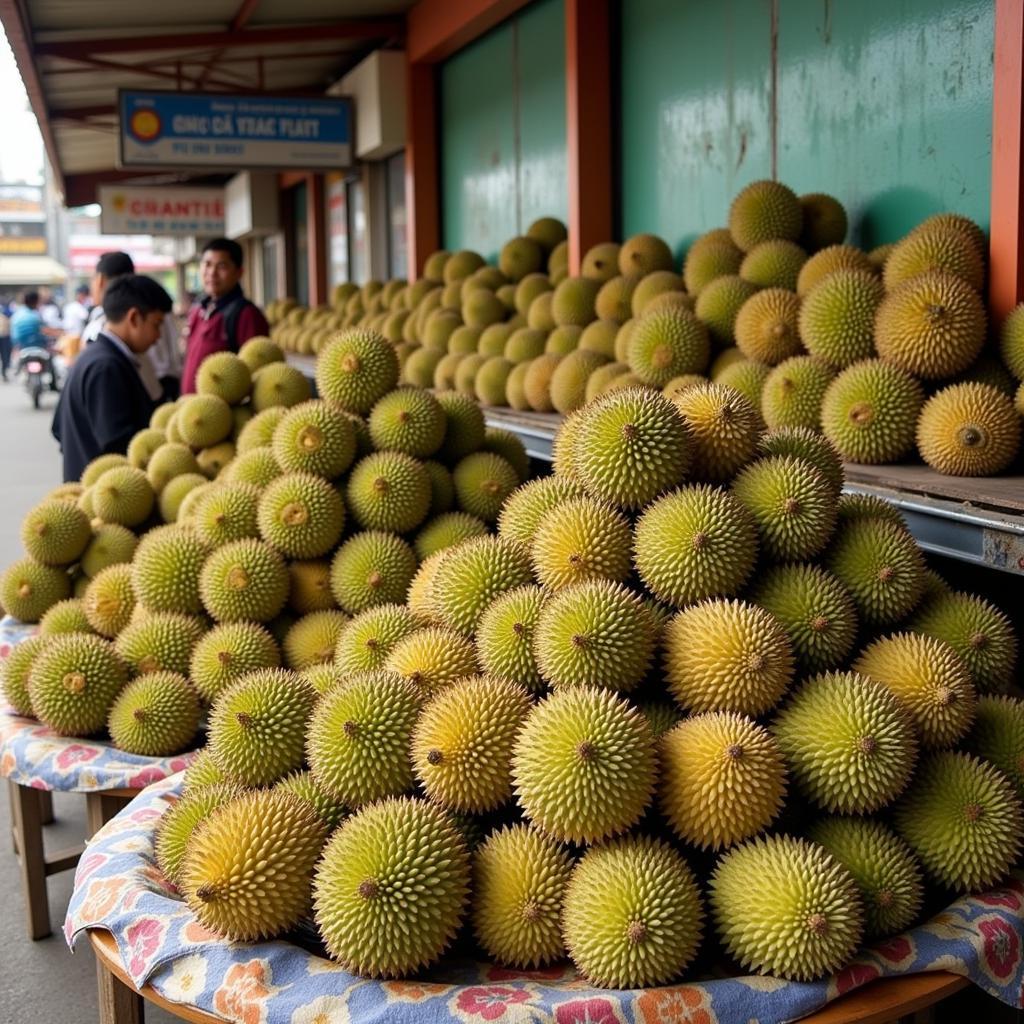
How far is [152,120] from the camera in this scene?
7.33m

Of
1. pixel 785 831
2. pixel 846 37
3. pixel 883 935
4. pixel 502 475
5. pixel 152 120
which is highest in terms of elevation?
pixel 152 120

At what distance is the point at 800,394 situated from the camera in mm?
3168

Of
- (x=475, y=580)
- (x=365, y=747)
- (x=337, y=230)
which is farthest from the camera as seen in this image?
(x=337, y=230)

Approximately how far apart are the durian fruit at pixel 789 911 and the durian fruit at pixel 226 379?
231cm

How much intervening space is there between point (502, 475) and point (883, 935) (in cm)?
151

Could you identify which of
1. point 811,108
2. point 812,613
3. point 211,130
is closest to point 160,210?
point 211,130

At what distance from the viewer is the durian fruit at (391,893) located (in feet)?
4.56

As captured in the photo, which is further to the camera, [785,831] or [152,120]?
[152,120]

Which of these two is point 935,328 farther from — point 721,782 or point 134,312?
point 134,312

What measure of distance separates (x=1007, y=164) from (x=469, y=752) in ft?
7.94

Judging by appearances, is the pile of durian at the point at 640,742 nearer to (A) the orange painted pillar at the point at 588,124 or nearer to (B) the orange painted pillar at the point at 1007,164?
(B) the orange painted pillar at the point at 1007,164

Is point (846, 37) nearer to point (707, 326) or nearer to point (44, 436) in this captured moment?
point (707, 326)

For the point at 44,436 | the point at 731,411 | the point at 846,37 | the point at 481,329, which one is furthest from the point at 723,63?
the point at 44,436

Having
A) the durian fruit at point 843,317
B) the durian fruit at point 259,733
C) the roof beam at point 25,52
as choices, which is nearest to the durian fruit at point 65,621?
the durian fruit at point 259,733
